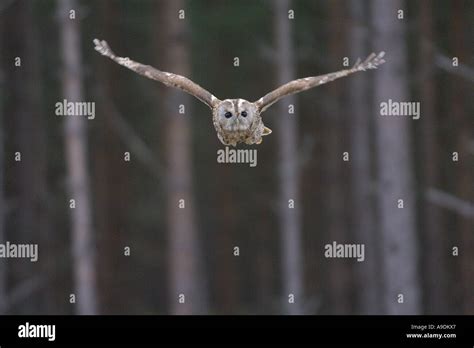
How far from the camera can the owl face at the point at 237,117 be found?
7.80 m

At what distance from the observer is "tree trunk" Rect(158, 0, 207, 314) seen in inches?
607

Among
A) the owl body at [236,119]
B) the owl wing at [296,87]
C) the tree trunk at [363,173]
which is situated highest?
the tree trunk at [363,173]

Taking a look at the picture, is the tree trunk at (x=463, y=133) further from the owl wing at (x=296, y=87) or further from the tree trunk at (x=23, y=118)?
the owl wing at (x=296, y=87)

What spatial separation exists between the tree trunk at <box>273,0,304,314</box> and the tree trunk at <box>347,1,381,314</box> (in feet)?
5.36

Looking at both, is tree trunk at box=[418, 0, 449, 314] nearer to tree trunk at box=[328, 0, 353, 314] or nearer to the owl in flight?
tree trunk at box=[328, 0, 353, 314]

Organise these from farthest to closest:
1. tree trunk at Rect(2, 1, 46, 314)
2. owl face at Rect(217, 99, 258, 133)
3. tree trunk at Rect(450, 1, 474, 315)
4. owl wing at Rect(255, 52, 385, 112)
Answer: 1. tree trunk at Rect(450, 1, 474, 315)
2. tree trunk at Rect(2, 1, 46, 314)
3. owl wing at Rect(255, 52, 385, 112)
4. owl face at Rect(217, 99, 258, 133)

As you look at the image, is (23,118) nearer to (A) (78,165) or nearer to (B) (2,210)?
(B) (2,210)

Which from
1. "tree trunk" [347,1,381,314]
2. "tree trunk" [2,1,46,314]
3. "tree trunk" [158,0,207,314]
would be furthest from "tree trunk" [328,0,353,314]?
"tree trunk" [2,1,46,314]

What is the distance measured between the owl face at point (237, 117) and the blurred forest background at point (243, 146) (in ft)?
13.8

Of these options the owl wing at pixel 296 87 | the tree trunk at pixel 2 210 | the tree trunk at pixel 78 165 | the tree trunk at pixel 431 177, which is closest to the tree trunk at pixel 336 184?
the tree trunk at pixel 431 177

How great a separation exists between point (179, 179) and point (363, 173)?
5.54m

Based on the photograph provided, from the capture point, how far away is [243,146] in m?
15.1

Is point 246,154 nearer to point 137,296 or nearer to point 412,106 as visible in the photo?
point 412,106

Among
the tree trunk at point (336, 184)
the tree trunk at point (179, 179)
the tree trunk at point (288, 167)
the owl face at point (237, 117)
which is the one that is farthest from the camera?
the tree trunk at point (336, 184)
